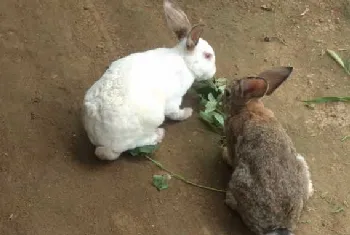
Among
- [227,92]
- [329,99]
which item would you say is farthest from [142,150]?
[329,99]

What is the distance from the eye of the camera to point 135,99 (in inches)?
153

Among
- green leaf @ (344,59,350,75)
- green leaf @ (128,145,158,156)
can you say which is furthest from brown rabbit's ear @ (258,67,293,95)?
green leaf @ (344,59,350,75)

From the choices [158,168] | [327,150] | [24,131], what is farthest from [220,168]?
[24,131]

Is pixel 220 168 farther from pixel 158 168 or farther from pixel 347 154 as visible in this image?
pixel 347 154

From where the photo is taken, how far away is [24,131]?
166 inches

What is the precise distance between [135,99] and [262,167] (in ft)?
2.75

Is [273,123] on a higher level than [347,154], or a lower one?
higher

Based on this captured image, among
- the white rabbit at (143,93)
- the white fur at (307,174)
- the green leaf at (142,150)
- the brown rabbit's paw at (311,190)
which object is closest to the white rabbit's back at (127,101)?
the white rabbit at (143,93)

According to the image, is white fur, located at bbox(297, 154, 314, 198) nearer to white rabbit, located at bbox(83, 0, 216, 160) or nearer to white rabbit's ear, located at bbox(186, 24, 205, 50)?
white rabbit, located at bbox(83, 0, 216, 160)

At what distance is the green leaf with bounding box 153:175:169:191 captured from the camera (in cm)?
399

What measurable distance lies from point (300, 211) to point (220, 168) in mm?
630

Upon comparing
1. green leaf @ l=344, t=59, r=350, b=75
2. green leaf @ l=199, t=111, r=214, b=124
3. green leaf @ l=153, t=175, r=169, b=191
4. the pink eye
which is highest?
the pink eye

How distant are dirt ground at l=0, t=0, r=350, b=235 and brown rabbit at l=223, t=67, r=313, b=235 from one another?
189mm

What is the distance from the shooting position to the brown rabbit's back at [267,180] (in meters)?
3.69
